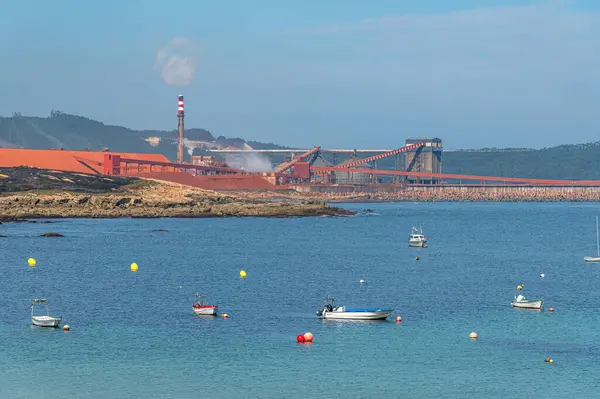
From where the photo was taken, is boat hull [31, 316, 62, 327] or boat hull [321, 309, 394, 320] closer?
boat hull [31, 316, 62, 327]

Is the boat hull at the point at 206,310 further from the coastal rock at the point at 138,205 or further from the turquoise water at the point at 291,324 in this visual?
the coastal rock at the point at 138,205

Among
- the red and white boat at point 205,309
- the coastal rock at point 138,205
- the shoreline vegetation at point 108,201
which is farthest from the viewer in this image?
the shoreline vegetation at point 108,201

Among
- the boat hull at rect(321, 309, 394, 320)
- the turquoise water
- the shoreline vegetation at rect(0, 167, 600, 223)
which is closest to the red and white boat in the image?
the turquoise water

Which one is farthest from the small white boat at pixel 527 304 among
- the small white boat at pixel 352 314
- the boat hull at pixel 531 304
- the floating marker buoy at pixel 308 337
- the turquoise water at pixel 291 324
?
the floating marker buoy at pixel 308 337

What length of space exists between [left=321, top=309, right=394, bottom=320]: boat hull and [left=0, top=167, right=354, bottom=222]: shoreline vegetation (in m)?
85.0

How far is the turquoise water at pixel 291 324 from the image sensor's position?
35.1 metres

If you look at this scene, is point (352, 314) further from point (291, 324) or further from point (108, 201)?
point (108, 201)

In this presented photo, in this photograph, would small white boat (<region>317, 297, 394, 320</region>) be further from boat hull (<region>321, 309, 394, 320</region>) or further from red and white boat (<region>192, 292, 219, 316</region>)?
red and white boat (<region>192, 292, 219, 316</region>)

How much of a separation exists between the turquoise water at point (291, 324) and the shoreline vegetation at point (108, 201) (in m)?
41.0

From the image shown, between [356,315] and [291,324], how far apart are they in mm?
3292

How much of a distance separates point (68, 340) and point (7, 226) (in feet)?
254

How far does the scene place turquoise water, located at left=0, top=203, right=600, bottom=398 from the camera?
35.1 m

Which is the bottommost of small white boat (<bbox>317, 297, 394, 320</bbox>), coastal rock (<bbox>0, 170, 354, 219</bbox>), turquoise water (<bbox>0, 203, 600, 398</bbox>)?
turquoise water (<bbox>0, 203, 600, 398</bbox>)

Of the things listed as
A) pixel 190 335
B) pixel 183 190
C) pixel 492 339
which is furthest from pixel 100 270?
pixel 183 190
